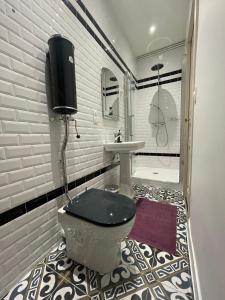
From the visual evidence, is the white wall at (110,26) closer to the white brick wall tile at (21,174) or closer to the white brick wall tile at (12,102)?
the white brick wall tile at (12,102)

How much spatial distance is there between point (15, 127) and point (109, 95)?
1.37m

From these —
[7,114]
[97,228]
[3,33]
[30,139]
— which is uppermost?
[3,33]

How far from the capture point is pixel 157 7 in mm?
1862

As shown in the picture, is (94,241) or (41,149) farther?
(41,149)

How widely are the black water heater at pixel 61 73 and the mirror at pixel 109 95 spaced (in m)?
0.80

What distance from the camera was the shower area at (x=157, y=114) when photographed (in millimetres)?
2752

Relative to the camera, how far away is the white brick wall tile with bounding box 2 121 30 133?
80 cm

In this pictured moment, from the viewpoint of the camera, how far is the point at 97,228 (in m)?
0.84

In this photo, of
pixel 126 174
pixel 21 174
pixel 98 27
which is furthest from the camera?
pixel 126 174

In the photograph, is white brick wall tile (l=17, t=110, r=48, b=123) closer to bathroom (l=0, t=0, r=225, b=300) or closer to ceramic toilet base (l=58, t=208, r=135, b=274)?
bathroom (l=0, t=0, r=225, b=300)

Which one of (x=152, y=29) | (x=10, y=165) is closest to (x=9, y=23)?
(x=10, y=165)

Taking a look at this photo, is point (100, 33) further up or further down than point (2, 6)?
further up

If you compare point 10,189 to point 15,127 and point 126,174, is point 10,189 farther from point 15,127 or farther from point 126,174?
point 126,174

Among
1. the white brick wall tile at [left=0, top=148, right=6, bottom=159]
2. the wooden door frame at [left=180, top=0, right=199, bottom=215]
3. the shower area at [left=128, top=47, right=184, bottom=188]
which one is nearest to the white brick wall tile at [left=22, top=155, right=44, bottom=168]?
the white brick wall tile at [left=0, top=148, right=6, bottom=159]
